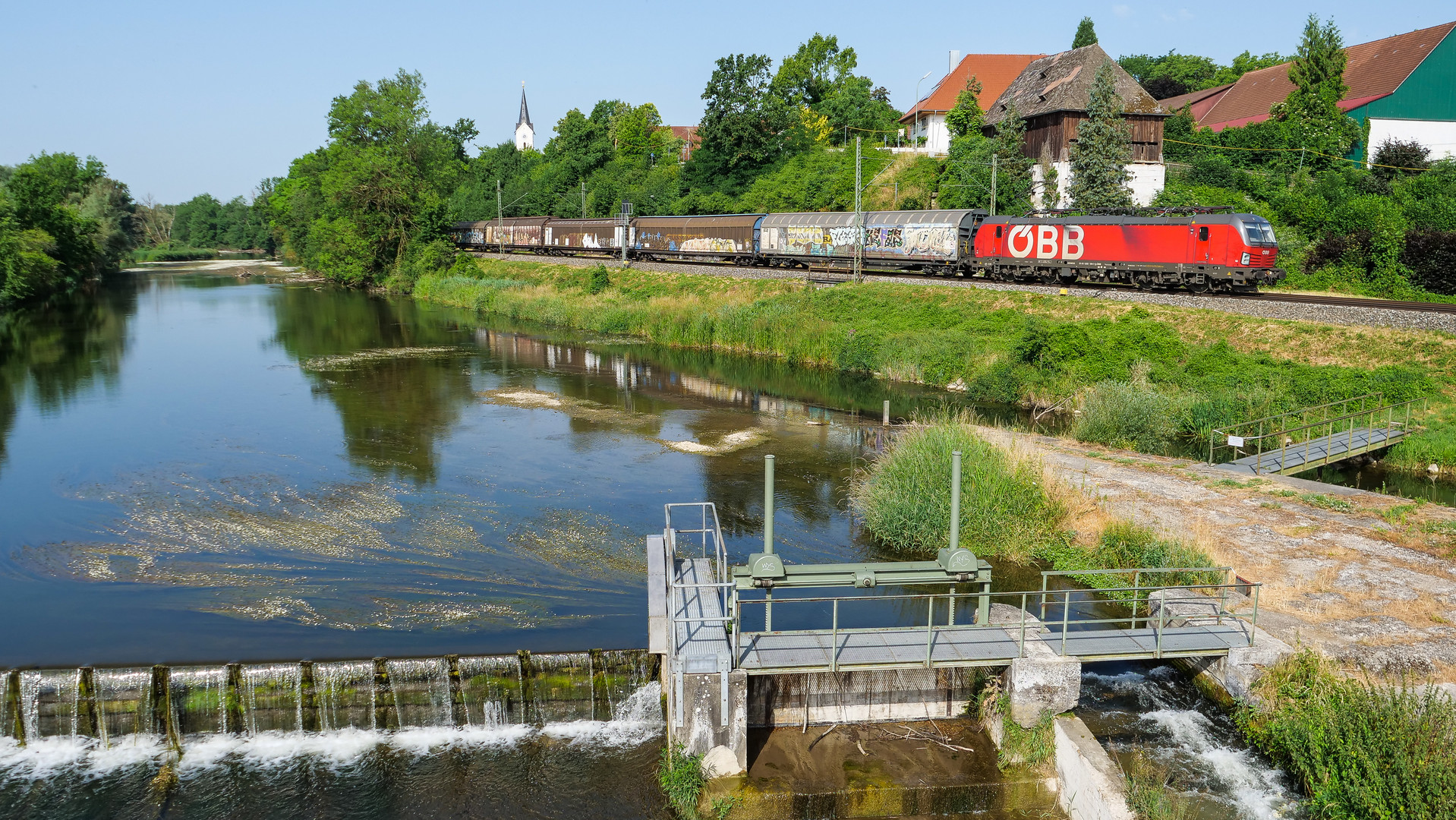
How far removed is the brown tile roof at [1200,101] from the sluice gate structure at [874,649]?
68.1m

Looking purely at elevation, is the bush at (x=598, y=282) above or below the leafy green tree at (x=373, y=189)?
below

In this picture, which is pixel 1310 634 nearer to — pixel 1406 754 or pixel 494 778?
pixel 1406 754

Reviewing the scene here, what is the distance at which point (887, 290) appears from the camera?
44.7m

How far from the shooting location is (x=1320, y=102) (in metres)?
57.0

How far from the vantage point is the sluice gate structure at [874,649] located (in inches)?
477

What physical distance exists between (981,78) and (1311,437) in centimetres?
6526

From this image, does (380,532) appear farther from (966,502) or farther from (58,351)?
(58,351)

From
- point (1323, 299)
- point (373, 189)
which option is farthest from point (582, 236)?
point (1323, 299)

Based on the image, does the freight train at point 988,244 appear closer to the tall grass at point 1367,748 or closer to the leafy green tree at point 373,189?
the leafy green tree at point 373,189

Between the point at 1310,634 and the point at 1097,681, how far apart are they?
9.87 ft

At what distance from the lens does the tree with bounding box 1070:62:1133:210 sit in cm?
5456

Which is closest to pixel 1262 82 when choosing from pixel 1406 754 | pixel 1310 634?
pixel 1310 634

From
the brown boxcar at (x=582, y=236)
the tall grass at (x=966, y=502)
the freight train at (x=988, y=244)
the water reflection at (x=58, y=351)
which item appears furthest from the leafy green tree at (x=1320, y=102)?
the water reflection at (x=58, y=351)

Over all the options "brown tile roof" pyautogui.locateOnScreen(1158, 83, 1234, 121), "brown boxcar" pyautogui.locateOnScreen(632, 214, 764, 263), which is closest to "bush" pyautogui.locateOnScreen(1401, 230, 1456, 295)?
"brown boxcar" pyautogui.locateOnScreen(632, 214, 764, 263)
